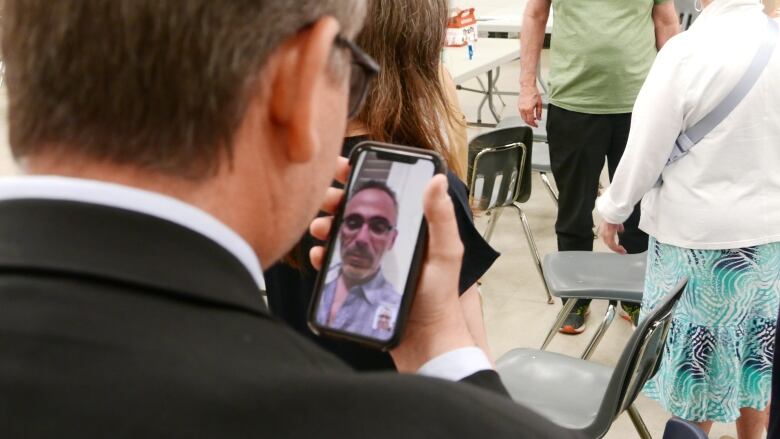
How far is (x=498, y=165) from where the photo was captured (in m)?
3.06

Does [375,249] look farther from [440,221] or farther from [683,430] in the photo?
[683,430]

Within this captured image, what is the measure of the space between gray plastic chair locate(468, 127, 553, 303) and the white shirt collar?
98.8 inches

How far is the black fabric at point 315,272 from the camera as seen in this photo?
1.17 m

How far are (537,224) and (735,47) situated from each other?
2411 millimetres

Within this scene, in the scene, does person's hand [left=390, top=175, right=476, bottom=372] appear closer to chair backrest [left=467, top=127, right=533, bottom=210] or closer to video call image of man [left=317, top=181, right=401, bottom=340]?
video call image of man [left=317, top=181, right=401, bottom=340]

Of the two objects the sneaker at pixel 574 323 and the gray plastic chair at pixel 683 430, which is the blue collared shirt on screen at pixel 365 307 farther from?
the sneaker at pixel 574 323

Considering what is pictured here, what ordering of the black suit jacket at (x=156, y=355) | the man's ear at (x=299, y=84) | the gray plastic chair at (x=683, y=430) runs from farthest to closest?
the gray plastic chair at (x=683, y=430), the man's ear at (x=299, y=84), the black suit jacket at (x=156, y=355)

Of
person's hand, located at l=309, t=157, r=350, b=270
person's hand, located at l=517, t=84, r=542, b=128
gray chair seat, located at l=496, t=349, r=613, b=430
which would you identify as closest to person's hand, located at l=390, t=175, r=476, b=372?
person's hand, located at l=309, t=157, r=350, b=270

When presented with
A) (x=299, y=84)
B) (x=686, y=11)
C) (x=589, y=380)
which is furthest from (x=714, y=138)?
(x=686, y=11)

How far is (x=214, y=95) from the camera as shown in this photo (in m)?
0.49

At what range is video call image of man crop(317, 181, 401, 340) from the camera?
2.98 feet

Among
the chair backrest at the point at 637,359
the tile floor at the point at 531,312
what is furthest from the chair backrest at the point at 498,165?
the chair backrest at the point at 637,359

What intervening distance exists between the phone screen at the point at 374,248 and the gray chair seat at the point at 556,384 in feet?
3.35

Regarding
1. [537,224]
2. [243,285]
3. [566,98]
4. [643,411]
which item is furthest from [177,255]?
[537,224]
